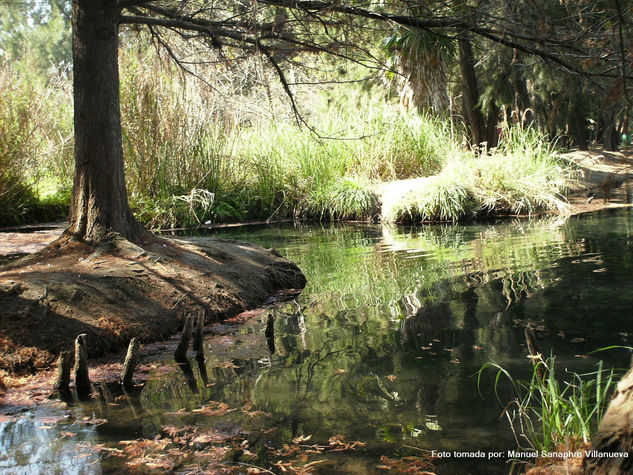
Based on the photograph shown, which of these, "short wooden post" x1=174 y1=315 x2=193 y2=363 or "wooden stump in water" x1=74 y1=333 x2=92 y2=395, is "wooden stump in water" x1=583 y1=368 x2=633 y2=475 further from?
"wooden stump in water" x1=74 y1=333 x2=92 y2=395

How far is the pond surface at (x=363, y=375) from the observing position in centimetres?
271

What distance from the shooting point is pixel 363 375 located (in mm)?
3512

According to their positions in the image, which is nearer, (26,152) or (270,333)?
(270,333)

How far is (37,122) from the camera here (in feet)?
35.3

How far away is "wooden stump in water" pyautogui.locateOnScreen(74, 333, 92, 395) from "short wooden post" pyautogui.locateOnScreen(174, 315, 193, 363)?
587 mm

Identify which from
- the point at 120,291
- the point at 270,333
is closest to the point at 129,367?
the point at 270,333

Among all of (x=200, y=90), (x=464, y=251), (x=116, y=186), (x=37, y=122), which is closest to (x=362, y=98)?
(x=200, y=90)

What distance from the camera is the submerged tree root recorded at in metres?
3.97

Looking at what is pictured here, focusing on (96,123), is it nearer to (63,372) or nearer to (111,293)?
(111,293)

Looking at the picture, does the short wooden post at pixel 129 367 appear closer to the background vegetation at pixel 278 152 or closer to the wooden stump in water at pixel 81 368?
the wooden stump in water at pixel 81 368

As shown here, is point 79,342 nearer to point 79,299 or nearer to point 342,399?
point 79,299

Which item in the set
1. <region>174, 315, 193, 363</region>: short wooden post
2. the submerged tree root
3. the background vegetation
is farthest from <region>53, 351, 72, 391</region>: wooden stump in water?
the background vegetation

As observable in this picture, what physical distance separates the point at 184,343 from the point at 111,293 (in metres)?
1.01

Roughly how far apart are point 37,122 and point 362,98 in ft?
34.4
